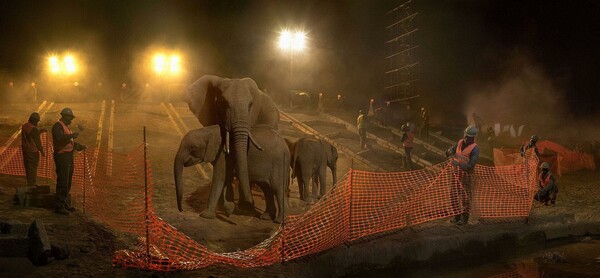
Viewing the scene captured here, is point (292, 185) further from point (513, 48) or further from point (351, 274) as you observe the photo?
point (513, 48)

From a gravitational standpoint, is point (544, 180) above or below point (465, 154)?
below

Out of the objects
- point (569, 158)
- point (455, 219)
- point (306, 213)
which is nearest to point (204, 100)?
point (306, 213)

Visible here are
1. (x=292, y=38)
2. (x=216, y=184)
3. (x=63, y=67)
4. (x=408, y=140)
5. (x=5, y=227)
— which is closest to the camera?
(x=5, y=227)

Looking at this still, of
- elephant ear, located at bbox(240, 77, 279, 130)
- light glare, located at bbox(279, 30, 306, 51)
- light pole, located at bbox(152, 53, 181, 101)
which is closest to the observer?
elephant ear, located at bbox(240, 77, 279, 130)

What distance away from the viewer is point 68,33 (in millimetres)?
50500

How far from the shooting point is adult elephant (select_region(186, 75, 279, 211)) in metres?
10.2

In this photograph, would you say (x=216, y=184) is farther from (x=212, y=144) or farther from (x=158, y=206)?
(x=158, y=206)

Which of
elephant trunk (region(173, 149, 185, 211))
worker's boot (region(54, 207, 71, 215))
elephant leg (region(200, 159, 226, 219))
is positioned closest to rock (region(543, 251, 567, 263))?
elephant leg (region(200, 159, 226, 219))

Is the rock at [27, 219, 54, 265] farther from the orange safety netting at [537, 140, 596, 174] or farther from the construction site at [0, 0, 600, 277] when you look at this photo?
the orange safety netting at [537, 140, 596, 174]

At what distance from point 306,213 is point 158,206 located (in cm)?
519

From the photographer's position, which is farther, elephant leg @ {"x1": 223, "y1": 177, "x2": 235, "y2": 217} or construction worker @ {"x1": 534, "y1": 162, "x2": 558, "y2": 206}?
construction worker @ {"x1": 534, "y1": 162, "x2": 558, "y2": 206}

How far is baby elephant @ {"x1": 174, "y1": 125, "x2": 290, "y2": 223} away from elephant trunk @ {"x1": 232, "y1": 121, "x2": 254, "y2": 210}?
0.21 m

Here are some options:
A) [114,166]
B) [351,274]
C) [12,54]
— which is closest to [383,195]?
[351,274]

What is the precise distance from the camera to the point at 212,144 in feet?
33.7
